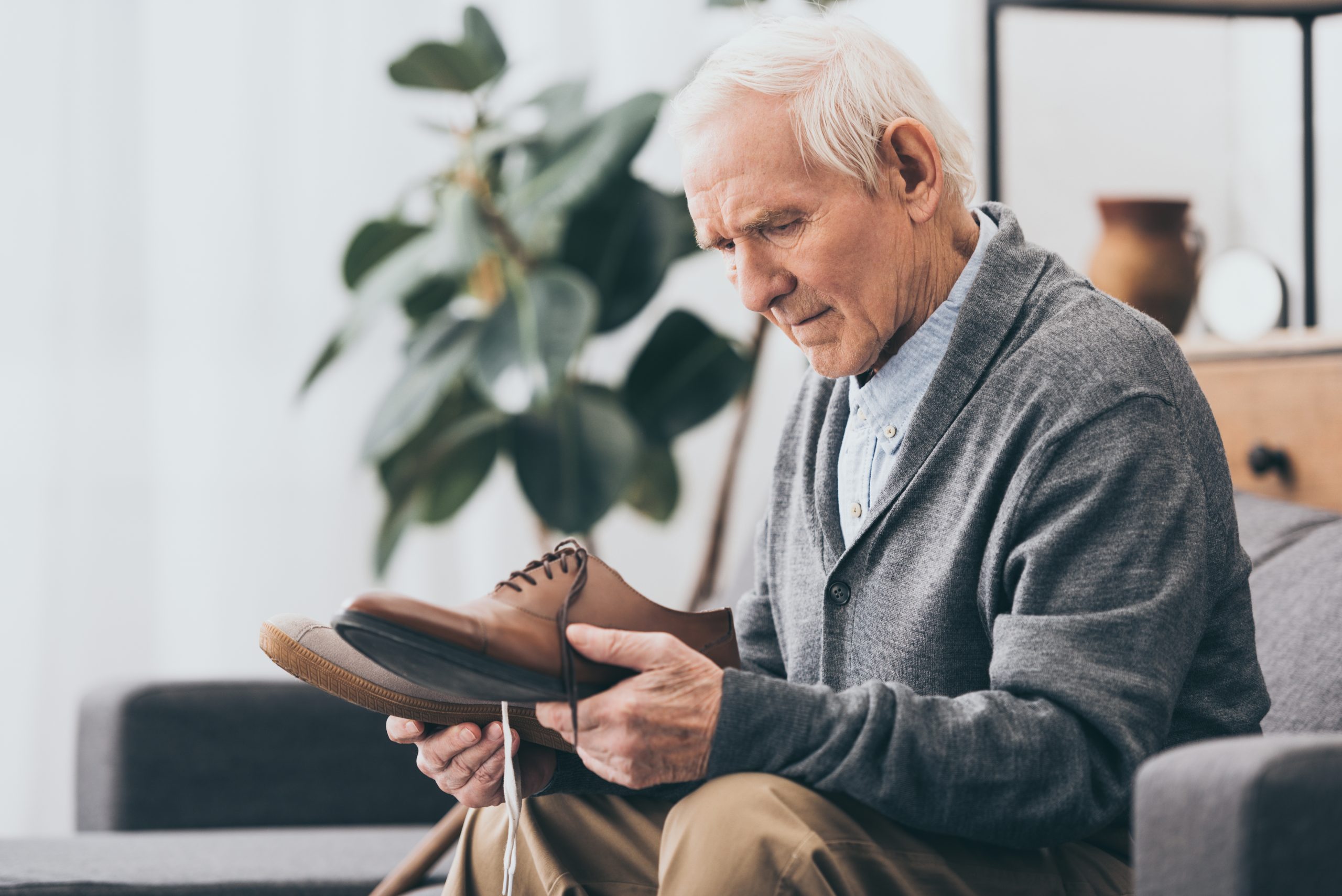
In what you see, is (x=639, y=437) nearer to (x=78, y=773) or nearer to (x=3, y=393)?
(x=78, y=773)

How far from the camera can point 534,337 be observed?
2115 millimetres

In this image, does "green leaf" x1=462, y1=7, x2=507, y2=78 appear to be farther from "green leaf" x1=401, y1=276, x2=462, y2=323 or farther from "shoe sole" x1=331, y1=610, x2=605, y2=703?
"shoe sole" x1=331, y1=610, x2=605, y2=703

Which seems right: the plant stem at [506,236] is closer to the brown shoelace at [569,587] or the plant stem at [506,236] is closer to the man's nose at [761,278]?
the man's nose at [761,278]

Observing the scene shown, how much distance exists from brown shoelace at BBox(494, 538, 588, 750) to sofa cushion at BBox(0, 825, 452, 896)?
0.55 m

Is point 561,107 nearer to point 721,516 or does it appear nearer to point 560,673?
point 721,516

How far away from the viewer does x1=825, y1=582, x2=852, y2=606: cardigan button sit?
1.02m

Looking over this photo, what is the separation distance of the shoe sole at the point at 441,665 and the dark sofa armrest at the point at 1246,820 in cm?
37

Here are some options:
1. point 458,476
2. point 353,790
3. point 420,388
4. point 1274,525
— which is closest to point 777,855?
point 1274,525

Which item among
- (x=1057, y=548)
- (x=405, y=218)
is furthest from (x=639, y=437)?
(x=1057, y=548)

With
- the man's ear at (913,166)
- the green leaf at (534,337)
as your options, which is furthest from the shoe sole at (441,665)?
the green leaf at (534,337)

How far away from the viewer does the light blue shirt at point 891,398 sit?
3.51ft

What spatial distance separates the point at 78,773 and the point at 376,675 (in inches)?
41.6

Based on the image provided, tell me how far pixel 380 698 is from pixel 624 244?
1.54m

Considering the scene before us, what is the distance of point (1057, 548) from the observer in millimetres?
859
